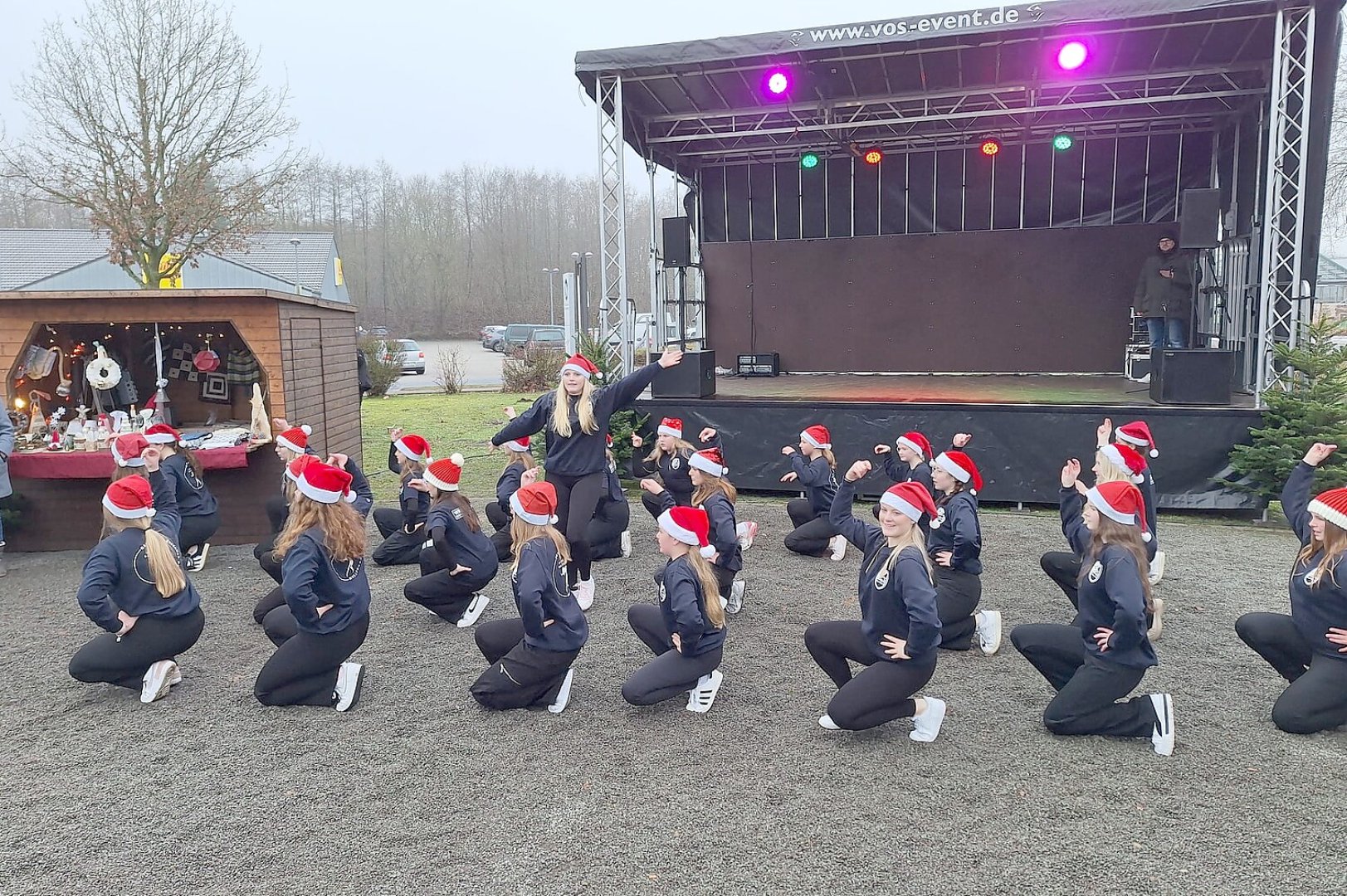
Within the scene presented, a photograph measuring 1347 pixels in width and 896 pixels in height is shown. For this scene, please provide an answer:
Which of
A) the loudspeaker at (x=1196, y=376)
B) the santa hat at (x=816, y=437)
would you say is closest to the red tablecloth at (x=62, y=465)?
the santa hat at (x=816, y=437)

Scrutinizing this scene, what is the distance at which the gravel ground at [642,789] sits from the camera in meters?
3.43

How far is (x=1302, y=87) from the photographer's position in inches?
363

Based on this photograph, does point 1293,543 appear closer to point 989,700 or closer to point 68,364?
point 989,700

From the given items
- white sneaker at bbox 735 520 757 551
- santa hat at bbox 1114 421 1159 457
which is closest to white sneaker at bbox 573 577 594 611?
white sneaker at bbox 735 520 757 551

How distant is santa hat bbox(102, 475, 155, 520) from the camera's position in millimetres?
4941

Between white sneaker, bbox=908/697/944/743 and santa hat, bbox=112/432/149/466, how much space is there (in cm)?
553

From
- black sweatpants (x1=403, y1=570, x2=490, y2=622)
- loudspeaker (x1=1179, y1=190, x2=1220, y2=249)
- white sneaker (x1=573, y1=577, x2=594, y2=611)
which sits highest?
loudspeaker (x1=1179, y1=190, x2=1220, y2=249)

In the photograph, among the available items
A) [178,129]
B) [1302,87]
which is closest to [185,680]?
[1302,87]

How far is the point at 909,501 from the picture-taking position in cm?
448

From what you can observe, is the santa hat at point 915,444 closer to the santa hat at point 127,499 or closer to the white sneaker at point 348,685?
the white sneaker at point 348,685

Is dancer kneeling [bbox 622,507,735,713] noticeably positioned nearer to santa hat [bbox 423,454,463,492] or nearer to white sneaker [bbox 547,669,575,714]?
white sneaker [bbox 547,669,575,714]

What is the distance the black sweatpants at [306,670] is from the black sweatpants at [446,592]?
1.31 meters

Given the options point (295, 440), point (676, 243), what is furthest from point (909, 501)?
point (676, 243)

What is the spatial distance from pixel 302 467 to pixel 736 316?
11.7 m
